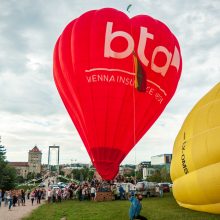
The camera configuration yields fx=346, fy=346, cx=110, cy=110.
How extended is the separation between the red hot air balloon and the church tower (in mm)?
147395

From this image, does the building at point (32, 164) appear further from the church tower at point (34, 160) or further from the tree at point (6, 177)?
the tree at point (6, 177)

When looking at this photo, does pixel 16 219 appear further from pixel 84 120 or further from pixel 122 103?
pixel 122 103

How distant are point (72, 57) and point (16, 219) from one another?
25.1ft

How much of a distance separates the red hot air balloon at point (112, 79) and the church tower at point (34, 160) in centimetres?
14739

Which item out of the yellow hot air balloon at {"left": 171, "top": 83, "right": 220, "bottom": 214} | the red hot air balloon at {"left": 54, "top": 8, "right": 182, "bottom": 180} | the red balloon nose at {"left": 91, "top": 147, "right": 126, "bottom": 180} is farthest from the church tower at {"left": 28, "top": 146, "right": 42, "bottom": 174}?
the yellow hot air balloon at {"left": 171, "top": 83, "right": 220, "bottom": 214}

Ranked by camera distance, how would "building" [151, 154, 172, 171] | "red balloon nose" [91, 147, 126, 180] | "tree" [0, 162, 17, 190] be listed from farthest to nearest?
"building" [151, 154, 172, 171] → "tree" [0, 162, 17, 190] → "red balloon nose" [91, 147, 126, 180]

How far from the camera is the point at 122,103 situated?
15.6 meters

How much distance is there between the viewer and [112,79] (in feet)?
51.5

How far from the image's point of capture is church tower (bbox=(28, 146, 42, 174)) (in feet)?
520

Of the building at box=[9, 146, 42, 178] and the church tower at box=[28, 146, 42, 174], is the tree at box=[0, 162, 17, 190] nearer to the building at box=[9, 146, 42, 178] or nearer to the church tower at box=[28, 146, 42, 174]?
the church tower at box=[28, 146, 42, 174]

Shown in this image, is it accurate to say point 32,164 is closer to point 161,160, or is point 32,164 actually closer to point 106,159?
point 161,160

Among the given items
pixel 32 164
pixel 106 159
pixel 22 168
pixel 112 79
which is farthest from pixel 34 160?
pixel 112 79

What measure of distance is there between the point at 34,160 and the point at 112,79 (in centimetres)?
15286

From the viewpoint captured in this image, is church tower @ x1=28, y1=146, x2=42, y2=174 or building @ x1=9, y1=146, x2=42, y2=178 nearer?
church tower @ x1=28, y1=146, x2=42, y2=174
